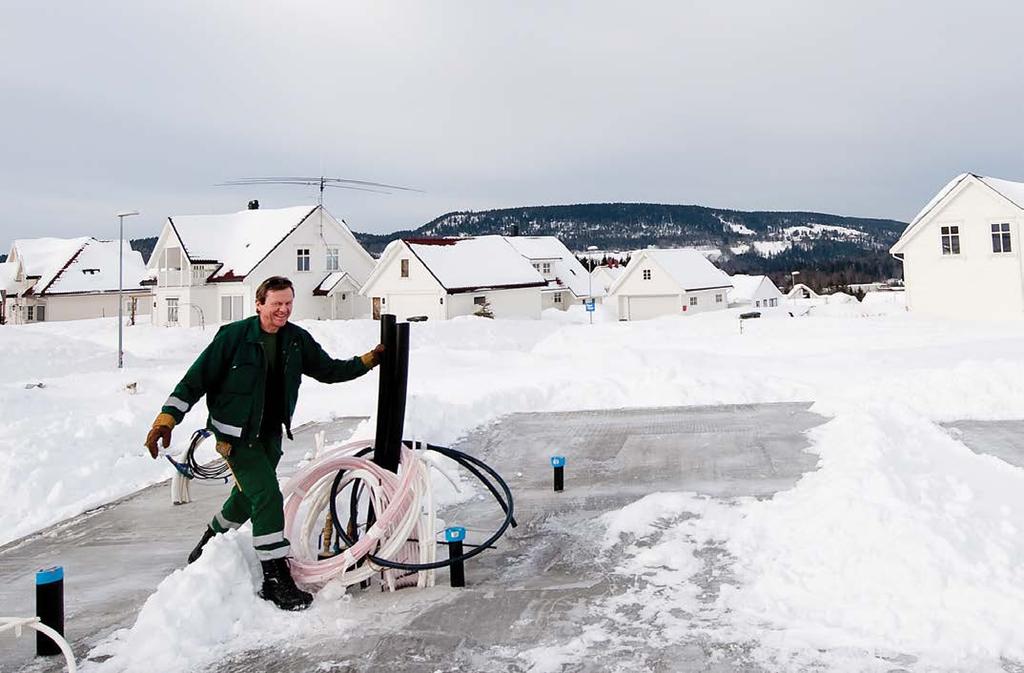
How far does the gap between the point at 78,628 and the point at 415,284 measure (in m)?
37.5

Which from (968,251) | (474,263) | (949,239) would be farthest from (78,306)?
(968,251)

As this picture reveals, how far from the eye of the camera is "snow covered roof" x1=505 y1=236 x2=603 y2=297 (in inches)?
2560

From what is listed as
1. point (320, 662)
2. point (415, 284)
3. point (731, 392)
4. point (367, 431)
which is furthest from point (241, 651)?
point (415, 284)

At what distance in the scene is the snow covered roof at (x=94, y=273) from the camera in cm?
5044

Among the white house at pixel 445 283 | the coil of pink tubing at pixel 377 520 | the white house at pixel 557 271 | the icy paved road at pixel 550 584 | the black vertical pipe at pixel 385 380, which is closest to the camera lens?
the icy paved road at pixel 550 584

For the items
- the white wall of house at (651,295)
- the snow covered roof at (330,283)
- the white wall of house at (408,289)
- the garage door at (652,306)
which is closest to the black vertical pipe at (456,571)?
the white wall of house at (408,289)

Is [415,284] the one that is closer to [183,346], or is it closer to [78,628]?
[183,346]

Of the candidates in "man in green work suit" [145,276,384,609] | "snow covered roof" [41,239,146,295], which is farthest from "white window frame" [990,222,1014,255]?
"snow covered roof" [41,239,146,295]

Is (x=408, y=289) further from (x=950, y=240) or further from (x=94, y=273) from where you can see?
(x=950, y=240)

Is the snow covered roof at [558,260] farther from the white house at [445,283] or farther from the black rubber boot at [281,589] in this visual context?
the black rubber boot at [281,589]

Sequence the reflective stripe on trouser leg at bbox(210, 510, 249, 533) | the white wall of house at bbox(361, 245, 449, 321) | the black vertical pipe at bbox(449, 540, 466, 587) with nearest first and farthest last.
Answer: the black vertical pipe at bbox(449, 540, 466, 587)
the reflective stripe on trouser leg at bbox(210, 510, 249, 533)
the white wall of house at bbox(361, 245, 449, 321)

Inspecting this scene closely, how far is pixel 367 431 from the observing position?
352 inches

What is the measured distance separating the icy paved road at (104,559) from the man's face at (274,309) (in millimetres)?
1923

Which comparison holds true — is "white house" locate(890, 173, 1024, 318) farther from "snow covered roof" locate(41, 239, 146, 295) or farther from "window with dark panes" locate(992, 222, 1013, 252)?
"snow covered roof" locate(41, 239, 146, 295)
